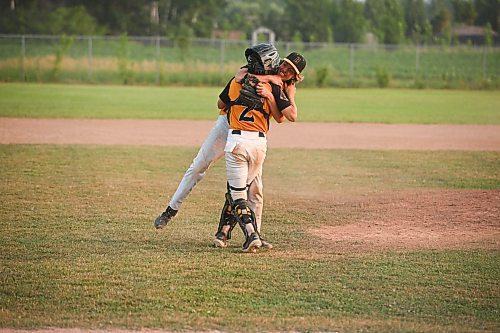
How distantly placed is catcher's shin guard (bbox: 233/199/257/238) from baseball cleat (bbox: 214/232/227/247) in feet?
1.36

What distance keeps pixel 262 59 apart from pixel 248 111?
491mm

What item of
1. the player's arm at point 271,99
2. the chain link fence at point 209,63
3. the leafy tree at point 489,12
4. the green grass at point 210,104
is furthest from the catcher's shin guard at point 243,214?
the leafy tree at point 489,12

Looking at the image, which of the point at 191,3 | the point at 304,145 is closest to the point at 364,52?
the point at 191,3

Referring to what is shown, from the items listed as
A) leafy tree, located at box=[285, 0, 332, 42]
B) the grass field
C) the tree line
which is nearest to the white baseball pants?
the grass field

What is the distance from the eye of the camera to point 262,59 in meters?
8.92

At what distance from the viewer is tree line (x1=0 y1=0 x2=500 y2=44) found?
2559 inches

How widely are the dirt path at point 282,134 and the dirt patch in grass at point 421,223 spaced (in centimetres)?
704

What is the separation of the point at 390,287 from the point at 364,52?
154 feet

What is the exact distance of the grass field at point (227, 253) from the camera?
22.8 ft

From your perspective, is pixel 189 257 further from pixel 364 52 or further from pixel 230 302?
pixel 364 52

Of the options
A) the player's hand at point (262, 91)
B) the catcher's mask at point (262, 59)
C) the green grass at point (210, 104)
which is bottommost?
the green grass at point (210, 104)

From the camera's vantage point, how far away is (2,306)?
705 cm

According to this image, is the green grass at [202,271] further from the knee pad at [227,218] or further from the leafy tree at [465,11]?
the leafy tree at [465,11]

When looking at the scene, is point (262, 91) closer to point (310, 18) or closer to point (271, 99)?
point (271, 99)
